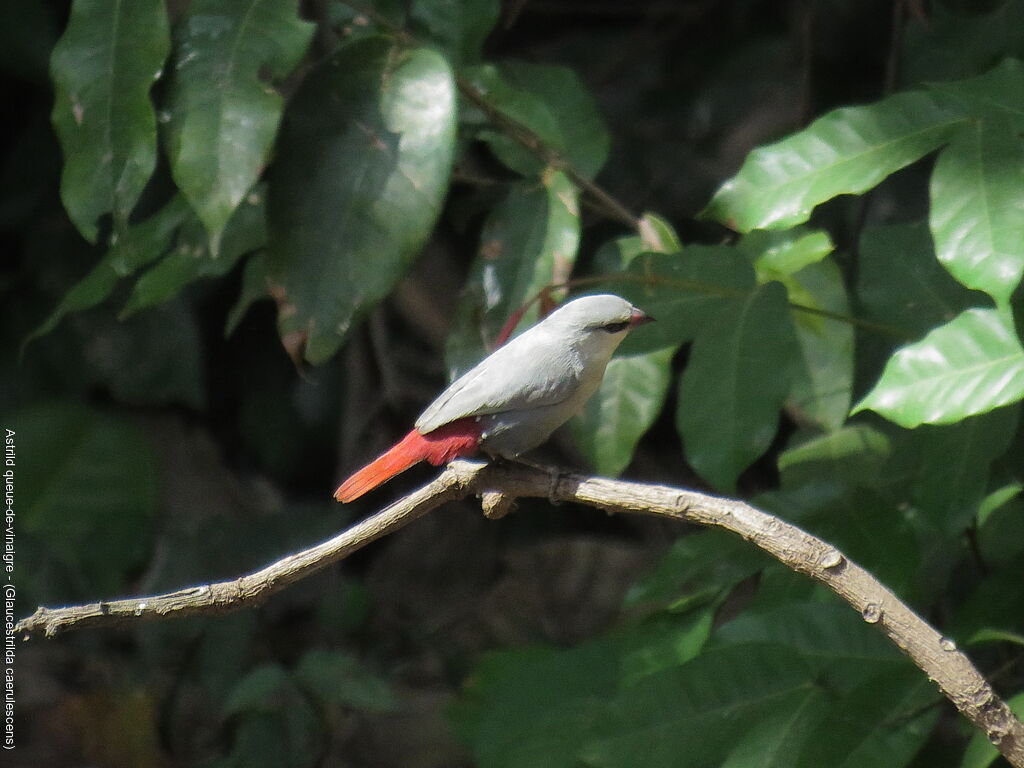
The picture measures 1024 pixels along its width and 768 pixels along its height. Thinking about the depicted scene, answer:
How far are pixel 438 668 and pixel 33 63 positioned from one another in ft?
8.73

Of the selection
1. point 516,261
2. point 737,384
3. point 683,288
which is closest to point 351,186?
point 516,261

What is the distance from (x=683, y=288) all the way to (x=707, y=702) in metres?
0.78

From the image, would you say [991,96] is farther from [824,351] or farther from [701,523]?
[701,523]

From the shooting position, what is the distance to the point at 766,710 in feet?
6.40

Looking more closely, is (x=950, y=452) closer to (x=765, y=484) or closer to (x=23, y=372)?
(x=765, y=484)

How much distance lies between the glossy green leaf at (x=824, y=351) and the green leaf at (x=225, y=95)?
114 cm

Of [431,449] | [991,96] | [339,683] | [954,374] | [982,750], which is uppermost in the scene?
[991,96]

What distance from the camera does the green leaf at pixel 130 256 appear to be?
7.49 feet

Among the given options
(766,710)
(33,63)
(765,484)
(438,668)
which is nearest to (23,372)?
(33,63)

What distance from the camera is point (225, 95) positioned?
196 centimetres

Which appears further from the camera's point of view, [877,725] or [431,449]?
[431,449]

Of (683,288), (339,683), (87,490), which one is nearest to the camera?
(683,288)

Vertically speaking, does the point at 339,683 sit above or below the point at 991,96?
below

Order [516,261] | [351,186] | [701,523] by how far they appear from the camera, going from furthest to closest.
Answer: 1. [516,261]
2. [351,186]
3. [701,523]
